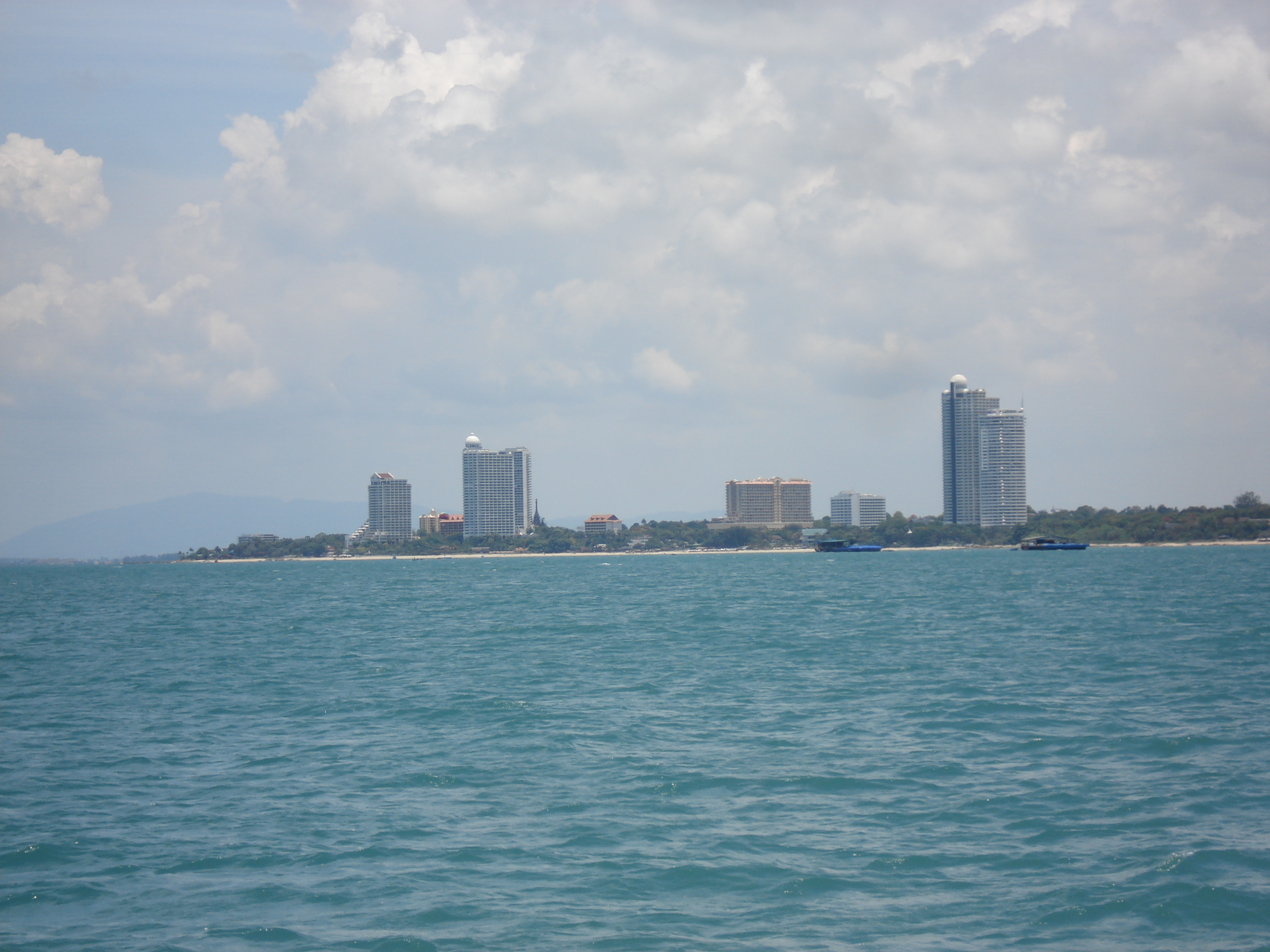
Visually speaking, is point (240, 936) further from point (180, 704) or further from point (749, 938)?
point (180, 704)

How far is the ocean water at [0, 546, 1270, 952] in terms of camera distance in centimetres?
1238

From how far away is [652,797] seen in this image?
57.6 feet

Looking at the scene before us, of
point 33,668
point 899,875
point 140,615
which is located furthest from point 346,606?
point 899,875

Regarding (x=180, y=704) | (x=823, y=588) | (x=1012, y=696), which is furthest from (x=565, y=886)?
(x=823, y=588)

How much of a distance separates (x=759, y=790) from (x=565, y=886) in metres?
5.46

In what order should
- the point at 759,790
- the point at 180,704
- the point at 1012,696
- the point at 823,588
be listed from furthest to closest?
the point at 823,588 → the point at 180,704 → the point at 1012,696 → the point at 759,790

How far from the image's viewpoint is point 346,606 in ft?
253

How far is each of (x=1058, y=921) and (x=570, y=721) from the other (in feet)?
47.3

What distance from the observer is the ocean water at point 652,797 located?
1238 centimetres

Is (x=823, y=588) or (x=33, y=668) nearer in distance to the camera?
(x=33, y=668)

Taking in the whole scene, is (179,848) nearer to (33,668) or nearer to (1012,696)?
(1012,696)

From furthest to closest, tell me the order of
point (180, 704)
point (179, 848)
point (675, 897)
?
point (180, 704)
point (179, 848)
point (675, 897)

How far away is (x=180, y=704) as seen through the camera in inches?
1145

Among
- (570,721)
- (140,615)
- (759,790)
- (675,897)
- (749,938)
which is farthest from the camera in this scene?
(140,615)
